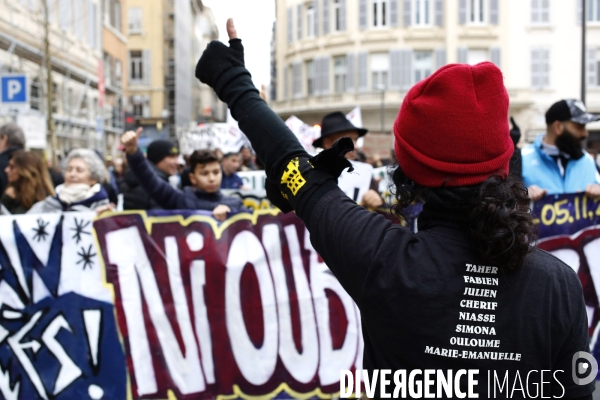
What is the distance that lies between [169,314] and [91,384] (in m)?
0.66

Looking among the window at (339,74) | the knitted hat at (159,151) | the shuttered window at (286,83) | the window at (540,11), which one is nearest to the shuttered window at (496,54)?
the window at (540,11)

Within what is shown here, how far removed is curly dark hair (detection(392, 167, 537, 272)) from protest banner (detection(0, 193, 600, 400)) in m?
2.86

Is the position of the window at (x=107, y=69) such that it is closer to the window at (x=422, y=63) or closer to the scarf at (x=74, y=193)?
the window at (x=422, y=63)

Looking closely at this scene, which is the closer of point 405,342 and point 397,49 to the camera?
point 405,342

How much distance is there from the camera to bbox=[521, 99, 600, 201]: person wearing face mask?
16.6 feet

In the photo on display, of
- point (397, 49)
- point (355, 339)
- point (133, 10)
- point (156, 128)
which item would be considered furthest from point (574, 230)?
point (133, 10)

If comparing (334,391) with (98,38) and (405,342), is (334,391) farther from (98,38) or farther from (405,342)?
(98,38)

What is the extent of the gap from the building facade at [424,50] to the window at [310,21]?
7 cm

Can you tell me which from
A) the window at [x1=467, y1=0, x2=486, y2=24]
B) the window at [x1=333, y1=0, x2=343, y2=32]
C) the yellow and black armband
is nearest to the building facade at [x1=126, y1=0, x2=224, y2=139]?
the window at [x1=333, y1=0, x2=343, y2=32]

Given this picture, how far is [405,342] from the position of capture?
4.84ft

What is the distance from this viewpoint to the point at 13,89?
9.84 metres

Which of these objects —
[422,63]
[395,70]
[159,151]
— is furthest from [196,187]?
[422,63]

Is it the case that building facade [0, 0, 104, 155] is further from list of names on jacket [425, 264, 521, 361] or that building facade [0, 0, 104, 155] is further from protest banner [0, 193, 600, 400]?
list of names on jacket [425, 264, 521, 361]

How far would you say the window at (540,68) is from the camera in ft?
121
